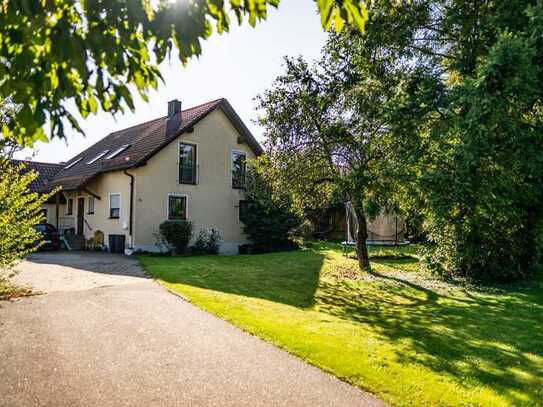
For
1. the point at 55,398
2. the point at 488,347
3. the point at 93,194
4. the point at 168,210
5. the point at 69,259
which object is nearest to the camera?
the point at 55,398

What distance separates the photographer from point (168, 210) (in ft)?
66.1

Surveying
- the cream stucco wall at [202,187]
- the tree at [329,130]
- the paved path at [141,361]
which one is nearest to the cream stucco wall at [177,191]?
the cream stucco wall at [202,187]

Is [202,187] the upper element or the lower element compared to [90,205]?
upper

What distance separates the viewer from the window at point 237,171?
895 inches

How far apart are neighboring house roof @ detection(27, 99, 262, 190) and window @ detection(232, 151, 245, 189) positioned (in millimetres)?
1072

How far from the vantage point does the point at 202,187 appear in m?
21.3

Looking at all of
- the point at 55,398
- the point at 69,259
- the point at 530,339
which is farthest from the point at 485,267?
the point at 69,259

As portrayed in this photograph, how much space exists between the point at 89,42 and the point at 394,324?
7427mm

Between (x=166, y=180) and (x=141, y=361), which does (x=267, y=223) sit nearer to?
(x=166, y=180)

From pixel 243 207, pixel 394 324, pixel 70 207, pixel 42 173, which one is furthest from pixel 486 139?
pixel 42 173

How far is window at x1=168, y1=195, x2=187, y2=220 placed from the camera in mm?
20297

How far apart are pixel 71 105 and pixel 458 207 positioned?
907 centimetres

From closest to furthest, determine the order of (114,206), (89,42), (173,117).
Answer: (89,42) → (114,206) → (173,117)

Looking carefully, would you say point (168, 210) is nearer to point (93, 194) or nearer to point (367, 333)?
point (93, 194)
